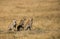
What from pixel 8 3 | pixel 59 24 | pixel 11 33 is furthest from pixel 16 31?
pixel 8 3

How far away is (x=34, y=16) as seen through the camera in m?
5.02

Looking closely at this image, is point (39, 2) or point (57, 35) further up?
point (39, 2)

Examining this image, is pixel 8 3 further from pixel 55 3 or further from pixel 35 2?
pixel 55 3

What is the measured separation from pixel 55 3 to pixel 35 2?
560 mm

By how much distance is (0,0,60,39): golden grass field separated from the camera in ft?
13.8

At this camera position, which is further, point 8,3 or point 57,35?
point 8,3

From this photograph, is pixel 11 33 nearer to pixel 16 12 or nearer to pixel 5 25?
pixel 5 25

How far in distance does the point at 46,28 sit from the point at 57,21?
399 millimetres

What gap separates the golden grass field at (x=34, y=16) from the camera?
4.22 m

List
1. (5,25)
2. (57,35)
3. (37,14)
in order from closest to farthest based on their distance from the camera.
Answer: (57,35) → (5,25) → (37,14)

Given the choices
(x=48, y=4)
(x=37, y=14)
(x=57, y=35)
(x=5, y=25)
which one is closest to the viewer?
(x=57, y=35)

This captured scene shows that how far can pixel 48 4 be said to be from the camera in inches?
214

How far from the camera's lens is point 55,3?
5.39m

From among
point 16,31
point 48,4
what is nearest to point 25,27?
point 16,31
